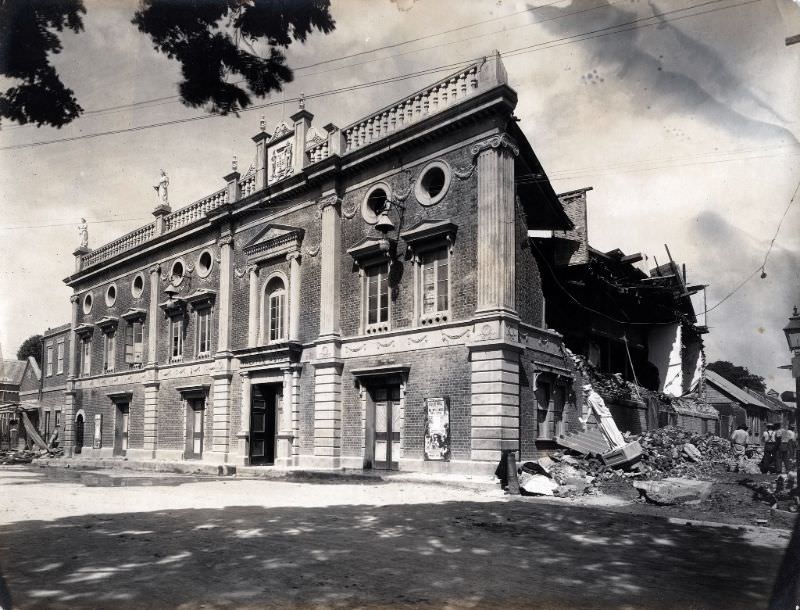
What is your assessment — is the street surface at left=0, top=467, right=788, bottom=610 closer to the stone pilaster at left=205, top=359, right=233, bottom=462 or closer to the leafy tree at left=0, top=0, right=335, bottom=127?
the leafy tree at left=0, top=0, right=335, bottom=127

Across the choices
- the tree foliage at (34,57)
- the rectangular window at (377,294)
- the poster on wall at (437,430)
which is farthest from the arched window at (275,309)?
the tree foliage at (34,57)

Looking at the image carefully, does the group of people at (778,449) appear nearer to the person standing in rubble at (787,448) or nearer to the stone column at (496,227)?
the person standing in rubble at (787,448)

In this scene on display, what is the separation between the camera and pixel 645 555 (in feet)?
23.7

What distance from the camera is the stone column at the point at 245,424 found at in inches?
841

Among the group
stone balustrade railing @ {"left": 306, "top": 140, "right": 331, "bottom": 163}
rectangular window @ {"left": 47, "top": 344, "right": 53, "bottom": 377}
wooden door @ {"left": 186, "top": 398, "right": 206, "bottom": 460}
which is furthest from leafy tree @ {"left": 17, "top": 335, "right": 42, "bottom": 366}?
stone balustrade railing @ {"left": 306, "top": 140, "right": 331, "bottom": 163}

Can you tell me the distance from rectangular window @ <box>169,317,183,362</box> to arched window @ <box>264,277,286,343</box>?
627 centimetres

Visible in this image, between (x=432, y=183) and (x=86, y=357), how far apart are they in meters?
24.0

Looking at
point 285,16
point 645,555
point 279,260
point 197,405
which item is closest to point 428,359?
point 279,260

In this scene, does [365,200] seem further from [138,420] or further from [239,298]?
[138,420]

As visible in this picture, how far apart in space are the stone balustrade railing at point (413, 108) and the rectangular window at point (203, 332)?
963 cm

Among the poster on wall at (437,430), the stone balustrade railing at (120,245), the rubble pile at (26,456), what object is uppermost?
the stone balustrade railing at (120,245)

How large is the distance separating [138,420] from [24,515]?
1805cm

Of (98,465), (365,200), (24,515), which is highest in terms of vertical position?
(365,200)

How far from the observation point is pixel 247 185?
23.5 meters
